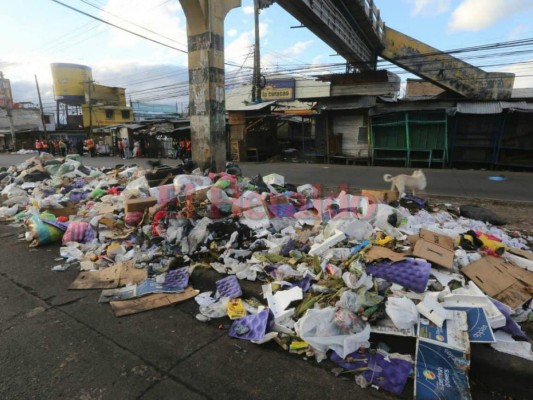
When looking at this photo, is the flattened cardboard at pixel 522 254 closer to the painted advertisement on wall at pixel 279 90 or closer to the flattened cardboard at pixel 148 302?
the flattened cardboard at pixel 148 302

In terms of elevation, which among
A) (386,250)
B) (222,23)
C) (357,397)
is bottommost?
(357,397)

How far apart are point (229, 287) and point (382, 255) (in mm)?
1477

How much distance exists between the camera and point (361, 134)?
561 inches

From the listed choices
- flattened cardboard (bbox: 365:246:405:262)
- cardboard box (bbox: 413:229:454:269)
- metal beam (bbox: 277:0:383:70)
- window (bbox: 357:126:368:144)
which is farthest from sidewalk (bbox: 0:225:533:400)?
window (bbox: 357:126:368:144)

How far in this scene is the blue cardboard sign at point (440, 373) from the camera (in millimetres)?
1896

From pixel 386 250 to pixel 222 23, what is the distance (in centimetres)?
646

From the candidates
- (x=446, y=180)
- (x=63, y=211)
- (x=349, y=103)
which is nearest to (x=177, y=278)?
(x=63, y=211)

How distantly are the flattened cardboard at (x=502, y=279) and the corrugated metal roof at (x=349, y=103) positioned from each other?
37.3ft

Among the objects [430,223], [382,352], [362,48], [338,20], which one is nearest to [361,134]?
[362,48]

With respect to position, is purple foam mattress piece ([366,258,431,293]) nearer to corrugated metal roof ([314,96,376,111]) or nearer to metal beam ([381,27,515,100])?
corrugated metal roof ([314,96,376,111])

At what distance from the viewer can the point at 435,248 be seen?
316 centimetres

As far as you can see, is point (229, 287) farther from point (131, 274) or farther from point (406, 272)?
point (406, 272)

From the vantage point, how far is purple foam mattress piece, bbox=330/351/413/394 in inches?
78.3

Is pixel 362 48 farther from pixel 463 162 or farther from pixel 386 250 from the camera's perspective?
pixel 386 250
